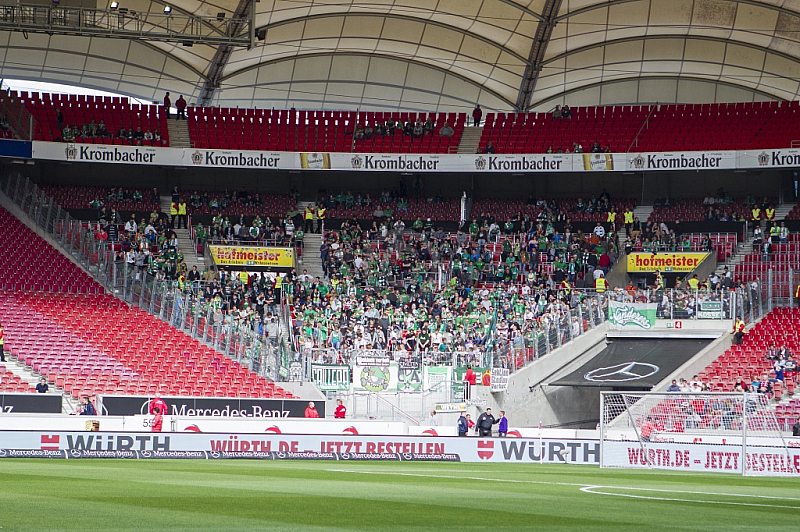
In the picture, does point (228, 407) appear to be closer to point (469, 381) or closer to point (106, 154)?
point (469, 381)

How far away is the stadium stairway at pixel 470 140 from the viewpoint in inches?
1934

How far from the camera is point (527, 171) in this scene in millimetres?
47062

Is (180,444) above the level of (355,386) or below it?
below

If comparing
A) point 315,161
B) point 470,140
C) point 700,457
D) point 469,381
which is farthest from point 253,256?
point 700,457

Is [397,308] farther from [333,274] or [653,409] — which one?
[653,409]

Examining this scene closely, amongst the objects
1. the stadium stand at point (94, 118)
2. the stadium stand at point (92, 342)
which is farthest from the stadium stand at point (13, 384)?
the stadium stand at point (94, 118)

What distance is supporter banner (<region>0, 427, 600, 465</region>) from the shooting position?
2277cm

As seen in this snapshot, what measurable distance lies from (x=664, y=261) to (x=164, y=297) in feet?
67.0

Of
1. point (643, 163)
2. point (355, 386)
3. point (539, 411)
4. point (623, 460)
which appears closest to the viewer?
point (623, 460)

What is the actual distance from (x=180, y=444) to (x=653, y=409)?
10057mm

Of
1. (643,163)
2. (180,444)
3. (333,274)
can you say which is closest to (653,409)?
(180,444)

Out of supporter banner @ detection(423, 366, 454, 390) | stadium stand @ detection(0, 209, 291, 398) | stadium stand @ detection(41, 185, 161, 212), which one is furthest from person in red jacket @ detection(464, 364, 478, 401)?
stadium stand @ detection(41, 185, 161, 212)

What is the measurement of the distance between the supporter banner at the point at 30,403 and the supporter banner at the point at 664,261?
24.7m

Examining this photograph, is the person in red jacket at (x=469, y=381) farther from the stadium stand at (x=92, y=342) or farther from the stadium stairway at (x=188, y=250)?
the stadium stairway at (x=188, y=250)
